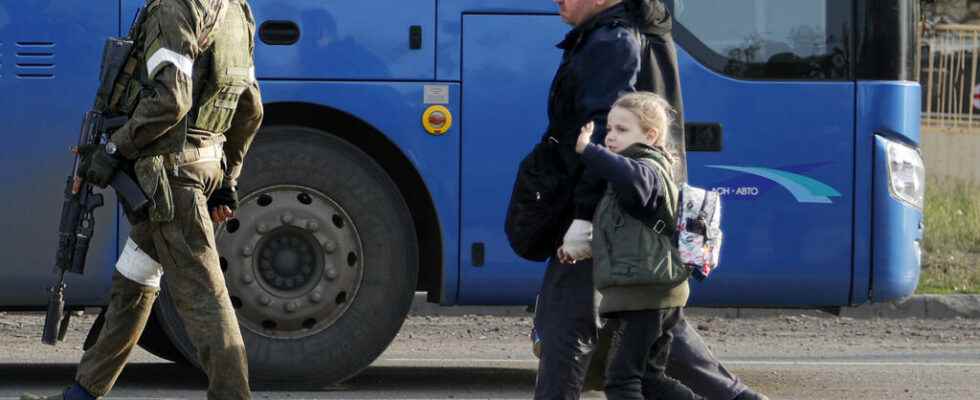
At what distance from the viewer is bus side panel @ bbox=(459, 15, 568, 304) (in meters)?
7.16

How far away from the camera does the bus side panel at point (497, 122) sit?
282 inches

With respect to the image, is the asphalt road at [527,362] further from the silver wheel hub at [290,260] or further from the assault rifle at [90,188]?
the assault rifle at [90,188]

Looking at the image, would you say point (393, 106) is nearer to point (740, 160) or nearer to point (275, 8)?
point (275, 8)

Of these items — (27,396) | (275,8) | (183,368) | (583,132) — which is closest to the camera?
(583,132)

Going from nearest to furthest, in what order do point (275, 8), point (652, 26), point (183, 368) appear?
1. point (652, 26)
2. point (275, 8)
3. point (183, 368)

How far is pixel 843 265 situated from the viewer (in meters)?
7.38

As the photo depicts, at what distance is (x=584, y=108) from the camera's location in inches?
210

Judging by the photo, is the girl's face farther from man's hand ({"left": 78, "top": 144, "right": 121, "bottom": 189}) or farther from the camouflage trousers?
man's hand ({"left": 78, "top": 144, "right": 121, "bottom": 189})

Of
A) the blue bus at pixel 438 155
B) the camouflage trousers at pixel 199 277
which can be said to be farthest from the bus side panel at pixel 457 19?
the camouflage trousers at pixel 199 277

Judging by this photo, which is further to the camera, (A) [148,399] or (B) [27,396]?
(A) [148,399]

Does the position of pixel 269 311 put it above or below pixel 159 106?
below

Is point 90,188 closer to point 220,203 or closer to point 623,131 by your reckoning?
point 220,203

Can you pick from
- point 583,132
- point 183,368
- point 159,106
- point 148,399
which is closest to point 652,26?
point 583,132

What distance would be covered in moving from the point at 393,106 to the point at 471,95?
0.31 meters
